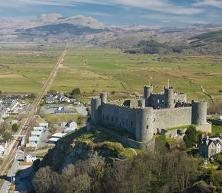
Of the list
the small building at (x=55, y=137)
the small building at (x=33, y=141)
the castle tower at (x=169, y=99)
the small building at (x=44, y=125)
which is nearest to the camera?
the castle tower at (x=169, y=99)

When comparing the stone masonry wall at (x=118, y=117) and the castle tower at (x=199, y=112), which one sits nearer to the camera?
the stone masonry wall at (x=118, y=117)

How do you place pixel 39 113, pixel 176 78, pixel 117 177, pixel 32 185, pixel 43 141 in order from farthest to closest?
pixel 176 78 < pixel 39 113 < pixel 43 141 < pixel 32 185 < pixel 117 177

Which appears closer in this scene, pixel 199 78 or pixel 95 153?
pixel 95 153

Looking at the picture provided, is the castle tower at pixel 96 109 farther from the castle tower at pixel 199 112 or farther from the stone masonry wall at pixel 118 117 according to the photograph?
the castle tower at pixel 199 112

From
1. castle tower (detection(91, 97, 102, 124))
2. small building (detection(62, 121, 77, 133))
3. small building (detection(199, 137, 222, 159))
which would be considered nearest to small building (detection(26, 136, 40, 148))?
small building (detection(62, 121, 77, 133))

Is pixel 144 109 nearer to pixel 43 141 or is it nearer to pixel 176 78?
pixel 43 141

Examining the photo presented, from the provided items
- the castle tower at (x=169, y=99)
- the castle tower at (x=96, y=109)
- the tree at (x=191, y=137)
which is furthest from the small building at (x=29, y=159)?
the tree at (x=191, y=137)

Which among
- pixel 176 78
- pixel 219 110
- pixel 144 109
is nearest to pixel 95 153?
pixel 144 109
